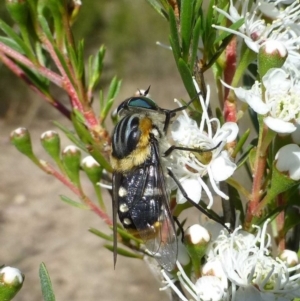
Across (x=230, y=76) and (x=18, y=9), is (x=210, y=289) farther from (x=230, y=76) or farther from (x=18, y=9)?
(x=18, y=9)

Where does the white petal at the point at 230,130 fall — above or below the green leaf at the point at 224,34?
below

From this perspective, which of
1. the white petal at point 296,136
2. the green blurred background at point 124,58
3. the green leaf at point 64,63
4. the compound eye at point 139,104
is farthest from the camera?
the green blurred background at point 124,58

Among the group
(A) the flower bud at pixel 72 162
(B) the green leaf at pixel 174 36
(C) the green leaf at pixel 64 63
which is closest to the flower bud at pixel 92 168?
(A) the flower bud at pixel 72 162

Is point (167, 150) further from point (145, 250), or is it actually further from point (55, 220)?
point (55, 220)

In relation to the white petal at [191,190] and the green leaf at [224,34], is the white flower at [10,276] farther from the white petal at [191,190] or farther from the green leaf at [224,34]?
the green leaf at [224,34]

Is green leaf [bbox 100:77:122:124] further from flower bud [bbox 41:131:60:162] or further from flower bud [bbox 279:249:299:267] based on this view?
flower bud [bbox 279:249:299:267]

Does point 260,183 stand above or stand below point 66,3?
below

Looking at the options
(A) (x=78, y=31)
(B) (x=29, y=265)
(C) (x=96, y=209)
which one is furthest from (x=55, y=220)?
(C) (x=96, y=209)

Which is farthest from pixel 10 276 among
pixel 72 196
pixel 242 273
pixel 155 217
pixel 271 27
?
pixel 72 196
